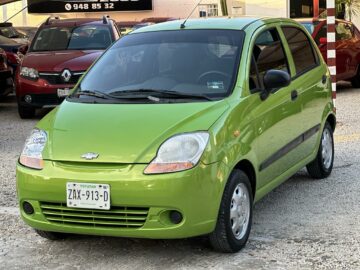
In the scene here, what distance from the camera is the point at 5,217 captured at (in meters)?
5.25

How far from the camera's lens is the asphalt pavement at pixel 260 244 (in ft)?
13.6

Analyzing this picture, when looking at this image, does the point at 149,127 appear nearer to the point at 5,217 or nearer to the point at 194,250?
the point at 194,250

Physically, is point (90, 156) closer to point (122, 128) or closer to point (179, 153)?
point (122, 128)

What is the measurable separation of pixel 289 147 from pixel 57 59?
603 cm

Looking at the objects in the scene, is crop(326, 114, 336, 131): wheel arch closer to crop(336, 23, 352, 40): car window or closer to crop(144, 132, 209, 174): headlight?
crop(144, 132, 209, 174): headlight

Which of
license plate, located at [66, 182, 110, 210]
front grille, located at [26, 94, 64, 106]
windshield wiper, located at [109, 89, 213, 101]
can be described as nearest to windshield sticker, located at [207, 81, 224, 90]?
windshield wiper, located at [109, 89, 213, 101]

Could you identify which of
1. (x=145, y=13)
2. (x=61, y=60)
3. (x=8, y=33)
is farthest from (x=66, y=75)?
(x=145, y=13)

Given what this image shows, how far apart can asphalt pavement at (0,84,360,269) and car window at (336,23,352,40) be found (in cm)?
738

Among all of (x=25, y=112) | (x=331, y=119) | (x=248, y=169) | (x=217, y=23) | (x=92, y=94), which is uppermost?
(x=217, y=23)

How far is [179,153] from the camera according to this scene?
391cm

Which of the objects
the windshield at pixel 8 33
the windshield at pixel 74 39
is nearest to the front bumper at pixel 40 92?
the windshield at pixel 74 39

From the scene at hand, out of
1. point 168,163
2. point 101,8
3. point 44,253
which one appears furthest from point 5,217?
point 101,8

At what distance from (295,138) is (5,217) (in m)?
2.53

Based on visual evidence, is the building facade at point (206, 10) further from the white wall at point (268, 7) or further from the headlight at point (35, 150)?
the headlight at point (35, 150)
